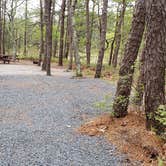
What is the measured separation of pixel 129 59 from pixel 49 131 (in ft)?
7.47

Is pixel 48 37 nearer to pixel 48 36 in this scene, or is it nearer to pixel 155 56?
pixel 48 36

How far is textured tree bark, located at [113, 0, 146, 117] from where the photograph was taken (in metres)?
6.58

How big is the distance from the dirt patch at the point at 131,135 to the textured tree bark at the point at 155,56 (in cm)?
40

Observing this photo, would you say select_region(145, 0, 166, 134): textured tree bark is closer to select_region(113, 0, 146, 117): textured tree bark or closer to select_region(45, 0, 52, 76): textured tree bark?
select_region(113, 0, 146, 117): textured tree bark

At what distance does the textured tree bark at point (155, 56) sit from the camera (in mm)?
5363

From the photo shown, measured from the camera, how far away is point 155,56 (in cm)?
548

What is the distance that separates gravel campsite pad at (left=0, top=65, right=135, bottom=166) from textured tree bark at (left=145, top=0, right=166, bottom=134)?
3.49 ft

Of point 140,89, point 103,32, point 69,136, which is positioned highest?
point 103,32

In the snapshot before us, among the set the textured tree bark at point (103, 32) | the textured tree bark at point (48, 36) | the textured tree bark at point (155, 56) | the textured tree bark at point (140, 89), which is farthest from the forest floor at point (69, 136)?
the textured tree bark at point (48, 36)

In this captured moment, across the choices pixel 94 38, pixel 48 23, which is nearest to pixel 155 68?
pixel 48 23

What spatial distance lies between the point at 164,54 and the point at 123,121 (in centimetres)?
199

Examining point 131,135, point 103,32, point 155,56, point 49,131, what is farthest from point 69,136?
point 103,32

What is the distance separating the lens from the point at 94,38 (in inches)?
2245

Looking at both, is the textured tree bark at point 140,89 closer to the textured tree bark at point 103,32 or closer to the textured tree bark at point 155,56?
the textured tree bark at point 155,56
